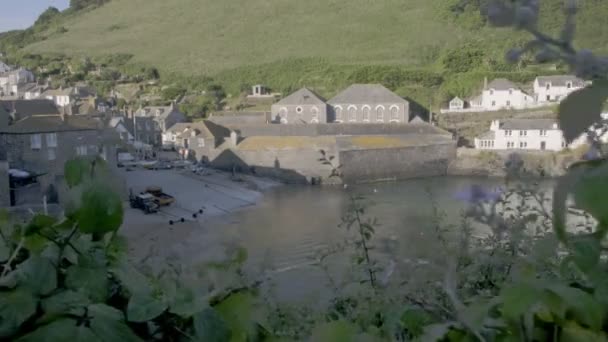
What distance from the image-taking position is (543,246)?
86 centimetres

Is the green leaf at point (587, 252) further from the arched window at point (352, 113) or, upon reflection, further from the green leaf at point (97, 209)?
the arched window at point (352, 113)

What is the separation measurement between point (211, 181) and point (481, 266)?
75.3ft

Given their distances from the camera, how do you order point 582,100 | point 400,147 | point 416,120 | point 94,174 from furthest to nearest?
point 416,120
point 400,147
point 94,174
point 582,100

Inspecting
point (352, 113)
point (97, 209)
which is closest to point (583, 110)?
point (97, 209)

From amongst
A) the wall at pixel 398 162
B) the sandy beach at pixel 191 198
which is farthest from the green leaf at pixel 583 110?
the wall at pixel 398 162

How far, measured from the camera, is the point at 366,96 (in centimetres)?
3859

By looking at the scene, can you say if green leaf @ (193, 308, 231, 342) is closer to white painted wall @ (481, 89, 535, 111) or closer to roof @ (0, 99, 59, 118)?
roof @ (0, 99, 59, 118)

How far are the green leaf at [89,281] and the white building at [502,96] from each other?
38917mm

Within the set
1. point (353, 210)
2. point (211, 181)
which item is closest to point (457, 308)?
point (353, 210)

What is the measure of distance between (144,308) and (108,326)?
6 cm

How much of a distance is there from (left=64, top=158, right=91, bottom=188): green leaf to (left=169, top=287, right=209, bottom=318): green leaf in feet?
0.79

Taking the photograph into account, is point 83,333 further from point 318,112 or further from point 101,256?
point 318,112

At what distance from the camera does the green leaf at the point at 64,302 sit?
28.6 inches

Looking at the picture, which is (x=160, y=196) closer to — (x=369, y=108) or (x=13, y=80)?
(x=369, y=108)
